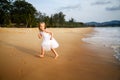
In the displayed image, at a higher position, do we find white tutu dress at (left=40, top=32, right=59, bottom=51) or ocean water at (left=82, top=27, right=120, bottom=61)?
white tutu dress at (left=40, top=32, right=59, bottom=51)

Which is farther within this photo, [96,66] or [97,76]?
[96,66]

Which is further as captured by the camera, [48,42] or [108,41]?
[108,41]

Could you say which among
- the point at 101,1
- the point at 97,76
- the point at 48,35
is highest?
the point at 101,1

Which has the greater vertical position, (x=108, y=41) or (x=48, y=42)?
(x=48, y=42)

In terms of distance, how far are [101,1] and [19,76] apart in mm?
1433

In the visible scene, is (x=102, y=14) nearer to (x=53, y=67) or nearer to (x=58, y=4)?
(x=58, y=4)

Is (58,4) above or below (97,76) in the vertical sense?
above

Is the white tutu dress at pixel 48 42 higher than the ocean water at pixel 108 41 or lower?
higher

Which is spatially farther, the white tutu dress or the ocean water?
the ocean water

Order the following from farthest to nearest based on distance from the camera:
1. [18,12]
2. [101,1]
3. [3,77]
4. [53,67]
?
[18,12] → [101,1] → [53,67] → [3,77]

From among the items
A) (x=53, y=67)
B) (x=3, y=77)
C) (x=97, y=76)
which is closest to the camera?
(x=3, y=77)

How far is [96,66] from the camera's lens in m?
2.14

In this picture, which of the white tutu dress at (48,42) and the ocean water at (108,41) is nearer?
the white tutu dress at (48,42)

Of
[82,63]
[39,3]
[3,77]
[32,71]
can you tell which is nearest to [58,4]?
[39,3]
